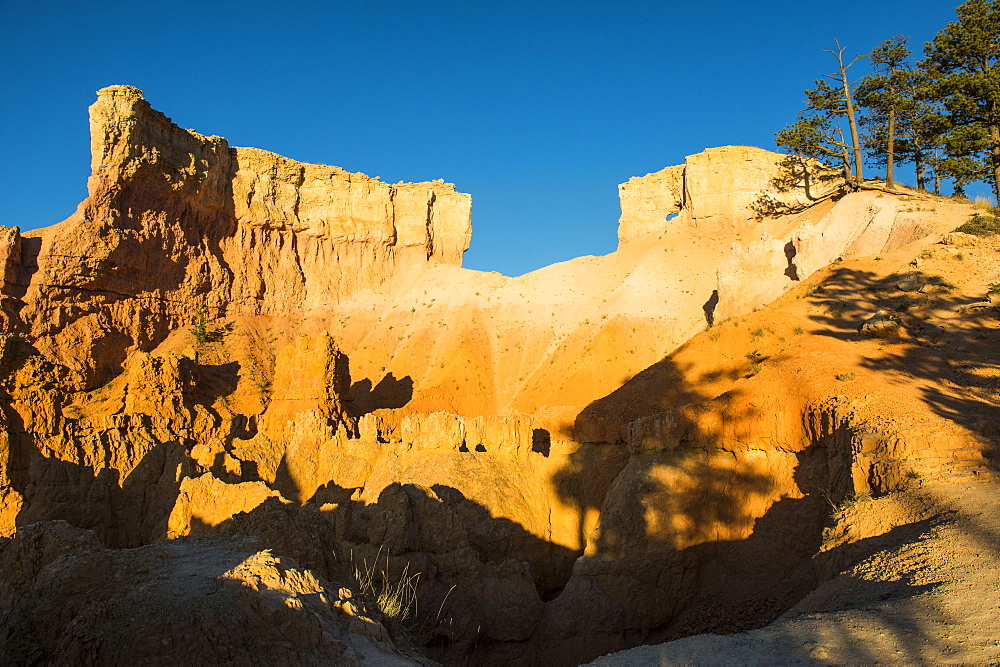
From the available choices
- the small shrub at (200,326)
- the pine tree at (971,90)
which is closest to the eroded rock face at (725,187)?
the pine tree at (971,90)

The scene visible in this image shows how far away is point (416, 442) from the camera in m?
21.0

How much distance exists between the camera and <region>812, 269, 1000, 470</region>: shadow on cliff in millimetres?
12997

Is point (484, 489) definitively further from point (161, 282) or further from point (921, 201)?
point (161, 282)

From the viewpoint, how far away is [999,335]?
15695mm

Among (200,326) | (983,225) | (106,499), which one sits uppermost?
(200,326)

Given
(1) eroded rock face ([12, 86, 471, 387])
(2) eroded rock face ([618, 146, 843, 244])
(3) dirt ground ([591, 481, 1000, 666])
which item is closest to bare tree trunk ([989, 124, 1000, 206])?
(3) dirt ground ([591, 481, 1000, 666])

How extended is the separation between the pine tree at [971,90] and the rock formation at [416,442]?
2.36 m

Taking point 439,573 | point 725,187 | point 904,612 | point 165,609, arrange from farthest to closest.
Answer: point 725,187
point 439,573
point 904,612
point 165,609

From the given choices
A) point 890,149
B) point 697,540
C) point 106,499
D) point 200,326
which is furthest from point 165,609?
point 200,326

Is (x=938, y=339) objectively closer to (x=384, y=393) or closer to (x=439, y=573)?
(x=439, y=573)

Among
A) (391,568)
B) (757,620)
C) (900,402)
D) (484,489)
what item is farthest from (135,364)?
(900,402)

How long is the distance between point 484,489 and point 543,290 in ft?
162

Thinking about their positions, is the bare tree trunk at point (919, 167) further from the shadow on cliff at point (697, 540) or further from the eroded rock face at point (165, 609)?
the eroded rock face at point (165, 609)

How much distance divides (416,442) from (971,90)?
92.5 ft
